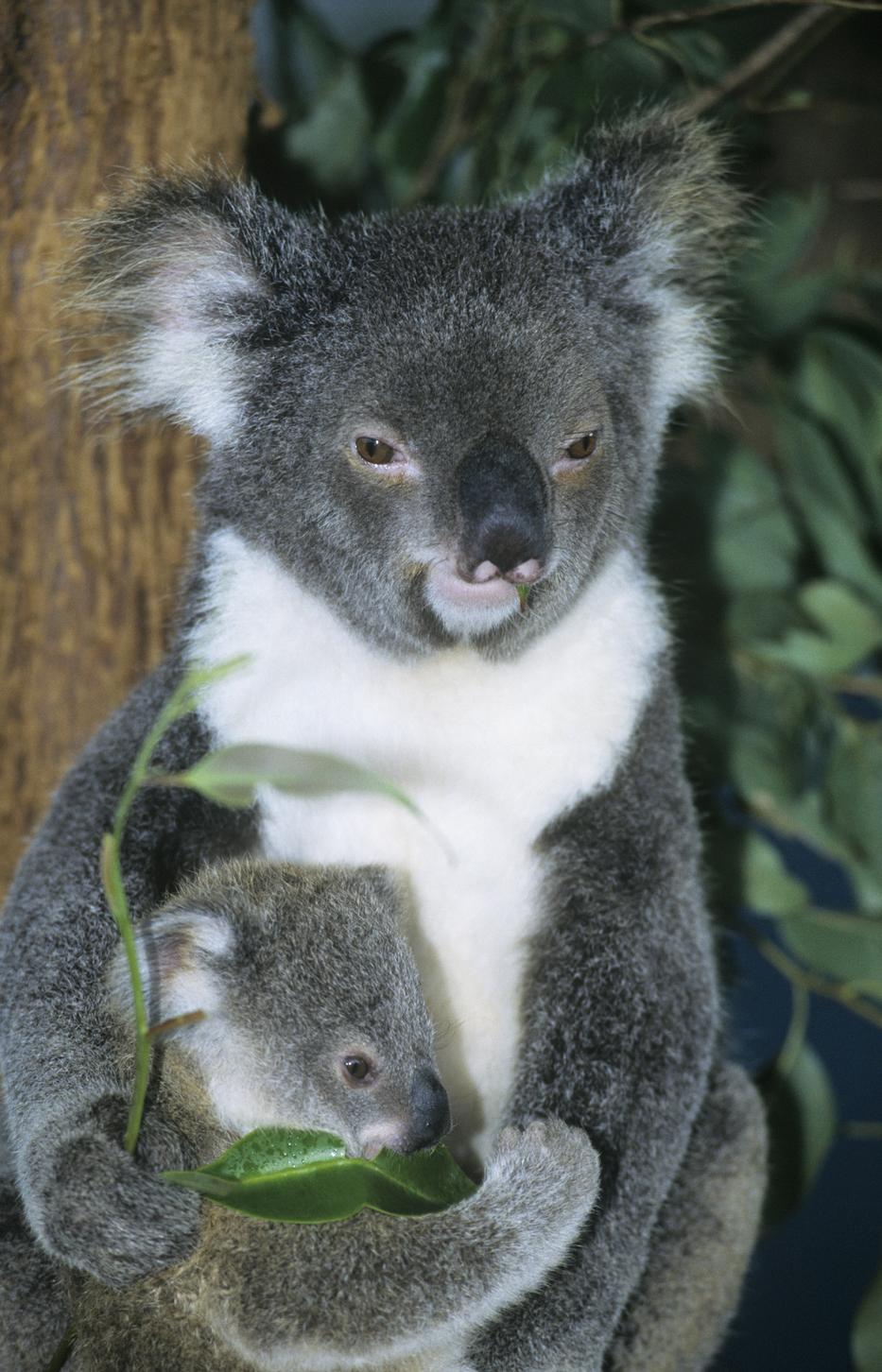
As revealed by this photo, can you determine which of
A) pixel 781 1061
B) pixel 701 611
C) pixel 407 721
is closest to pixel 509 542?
pixel 407 721

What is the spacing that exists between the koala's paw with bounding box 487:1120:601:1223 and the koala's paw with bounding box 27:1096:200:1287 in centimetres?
43

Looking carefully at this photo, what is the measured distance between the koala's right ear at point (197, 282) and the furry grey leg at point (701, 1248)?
4.84ft

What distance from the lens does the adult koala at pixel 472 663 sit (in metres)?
1.95

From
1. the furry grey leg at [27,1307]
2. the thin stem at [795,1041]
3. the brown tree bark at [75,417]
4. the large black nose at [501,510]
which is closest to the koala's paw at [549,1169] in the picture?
the furry grey leg at [27,1307]

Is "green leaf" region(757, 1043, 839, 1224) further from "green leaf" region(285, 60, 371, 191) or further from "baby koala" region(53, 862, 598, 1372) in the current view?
"green leaf" region(285, 60, 371, 191)

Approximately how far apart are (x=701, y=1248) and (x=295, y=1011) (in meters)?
0.93

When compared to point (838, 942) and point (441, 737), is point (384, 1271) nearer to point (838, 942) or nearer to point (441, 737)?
point (441, 737)

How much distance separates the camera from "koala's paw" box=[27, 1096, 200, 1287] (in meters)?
1.71

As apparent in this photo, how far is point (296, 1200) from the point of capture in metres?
1.54

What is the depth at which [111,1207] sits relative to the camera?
1.71 metres

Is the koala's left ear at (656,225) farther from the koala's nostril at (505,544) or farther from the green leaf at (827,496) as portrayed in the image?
the green leaf at (827,496)

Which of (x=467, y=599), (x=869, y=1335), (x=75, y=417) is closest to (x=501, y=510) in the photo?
(x=467, y=599)

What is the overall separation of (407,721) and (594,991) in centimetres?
51

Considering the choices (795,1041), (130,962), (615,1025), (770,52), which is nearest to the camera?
(130,962)
